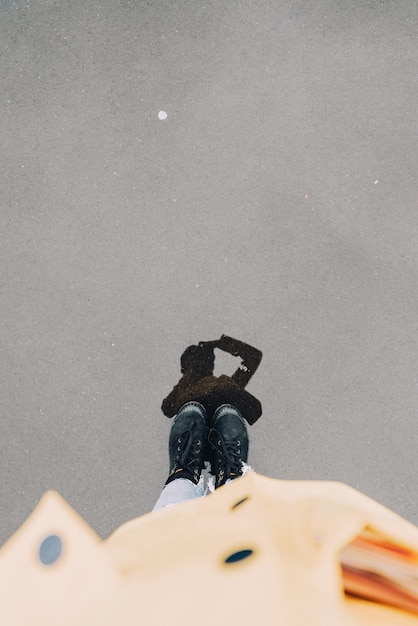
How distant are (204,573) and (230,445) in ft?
3.67

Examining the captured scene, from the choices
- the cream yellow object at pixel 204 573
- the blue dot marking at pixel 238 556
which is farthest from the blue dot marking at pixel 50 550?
the blue dot marking at pixel 238 556

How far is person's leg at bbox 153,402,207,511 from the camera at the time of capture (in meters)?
1.93

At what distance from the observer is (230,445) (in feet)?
6.63

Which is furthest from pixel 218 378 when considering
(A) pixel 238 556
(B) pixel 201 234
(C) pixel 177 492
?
(A) pixel 238 556

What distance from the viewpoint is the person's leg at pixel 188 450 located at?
6.32ft

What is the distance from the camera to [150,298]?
2057 millimetres

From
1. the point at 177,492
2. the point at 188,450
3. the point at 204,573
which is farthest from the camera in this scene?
the point at 188,450

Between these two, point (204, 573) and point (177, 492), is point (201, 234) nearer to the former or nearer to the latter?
point (177, 492)

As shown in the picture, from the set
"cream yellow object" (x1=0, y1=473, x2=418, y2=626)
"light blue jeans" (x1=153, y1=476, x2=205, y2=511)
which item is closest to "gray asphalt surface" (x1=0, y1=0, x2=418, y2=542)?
"light blue jeans" (x1=153, y1=476, x2=205, y2=511)

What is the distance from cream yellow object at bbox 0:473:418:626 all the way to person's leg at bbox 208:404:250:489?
0.94 metres

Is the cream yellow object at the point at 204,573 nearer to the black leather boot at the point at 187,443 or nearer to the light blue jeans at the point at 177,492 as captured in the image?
the light blue jeans at the point at 177,492

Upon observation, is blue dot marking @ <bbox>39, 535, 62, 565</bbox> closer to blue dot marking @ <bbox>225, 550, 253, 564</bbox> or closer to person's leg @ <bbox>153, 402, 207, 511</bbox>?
blue dot marking @ <bbox>225, 550, 253, 564</bbox>

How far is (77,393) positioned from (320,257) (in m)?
1.26

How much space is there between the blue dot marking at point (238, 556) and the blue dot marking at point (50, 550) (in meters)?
0.35
